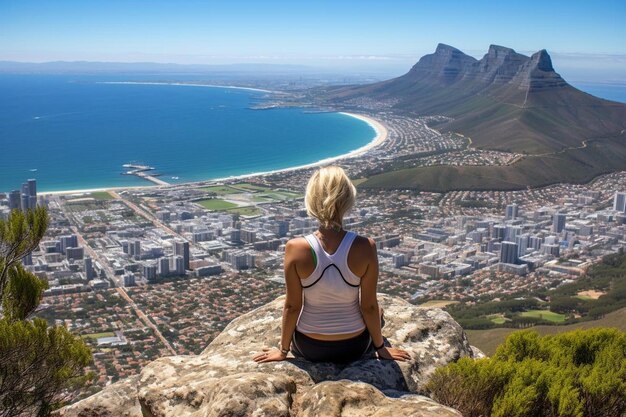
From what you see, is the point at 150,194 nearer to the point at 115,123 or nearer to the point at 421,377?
the point at 421,377

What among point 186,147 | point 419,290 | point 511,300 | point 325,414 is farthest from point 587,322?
point 186,147

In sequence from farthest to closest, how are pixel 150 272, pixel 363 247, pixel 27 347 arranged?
pixel 150 272 → pixel 27 347 → pixel 363 247

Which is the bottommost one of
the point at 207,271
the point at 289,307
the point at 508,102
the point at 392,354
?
the point at 207,271

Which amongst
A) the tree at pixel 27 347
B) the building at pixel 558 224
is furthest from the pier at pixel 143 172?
the tree at pixel 27 347

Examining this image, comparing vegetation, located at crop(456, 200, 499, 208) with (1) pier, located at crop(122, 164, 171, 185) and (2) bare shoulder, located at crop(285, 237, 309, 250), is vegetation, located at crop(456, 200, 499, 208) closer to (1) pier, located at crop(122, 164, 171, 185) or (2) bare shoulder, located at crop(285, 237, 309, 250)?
(1) pier, located at crop(122, 164, 171, 185)

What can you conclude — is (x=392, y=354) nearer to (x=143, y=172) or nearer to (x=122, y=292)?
(x=122, y=292)

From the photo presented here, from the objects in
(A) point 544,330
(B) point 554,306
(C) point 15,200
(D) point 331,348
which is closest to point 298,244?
(D) point 331,348

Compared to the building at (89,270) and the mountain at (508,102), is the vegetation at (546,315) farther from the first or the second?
the mountain at (508,102)
